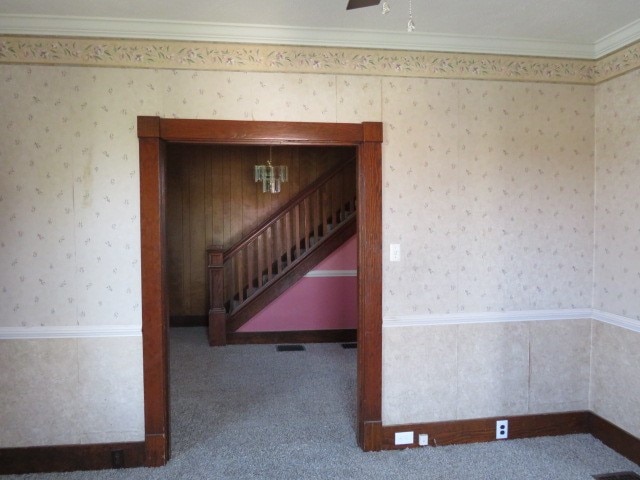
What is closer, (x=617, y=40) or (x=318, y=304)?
(x=617, y=40)

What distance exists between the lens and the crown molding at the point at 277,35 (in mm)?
2939

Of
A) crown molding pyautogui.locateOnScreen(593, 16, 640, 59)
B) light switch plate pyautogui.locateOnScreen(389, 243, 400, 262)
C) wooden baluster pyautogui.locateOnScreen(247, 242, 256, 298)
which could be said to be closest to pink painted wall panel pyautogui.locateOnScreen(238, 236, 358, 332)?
wooden baluster pyautogui.locateOnScreen(247, 242, 256, 298)

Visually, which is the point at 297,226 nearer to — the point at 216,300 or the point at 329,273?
the point at 329,273

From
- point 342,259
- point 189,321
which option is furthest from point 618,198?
point 189,321

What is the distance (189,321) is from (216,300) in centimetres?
117

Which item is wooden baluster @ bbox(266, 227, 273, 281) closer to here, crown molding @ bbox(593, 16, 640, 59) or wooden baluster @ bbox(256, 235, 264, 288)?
wooden baluster @ bbox(256, 235, 264, 288)

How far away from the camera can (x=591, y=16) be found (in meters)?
2.95

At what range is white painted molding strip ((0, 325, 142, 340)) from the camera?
301cm

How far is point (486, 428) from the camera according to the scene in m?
3.42

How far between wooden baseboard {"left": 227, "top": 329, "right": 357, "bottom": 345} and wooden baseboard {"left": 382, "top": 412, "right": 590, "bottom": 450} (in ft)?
9.33

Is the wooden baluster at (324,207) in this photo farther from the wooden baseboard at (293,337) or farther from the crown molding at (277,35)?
the crown molding at (277,35)

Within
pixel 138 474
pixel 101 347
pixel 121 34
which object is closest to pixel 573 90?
pixel 121 34

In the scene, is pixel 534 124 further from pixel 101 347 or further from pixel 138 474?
pixel 138 474

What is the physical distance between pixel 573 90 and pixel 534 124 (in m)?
0.39
